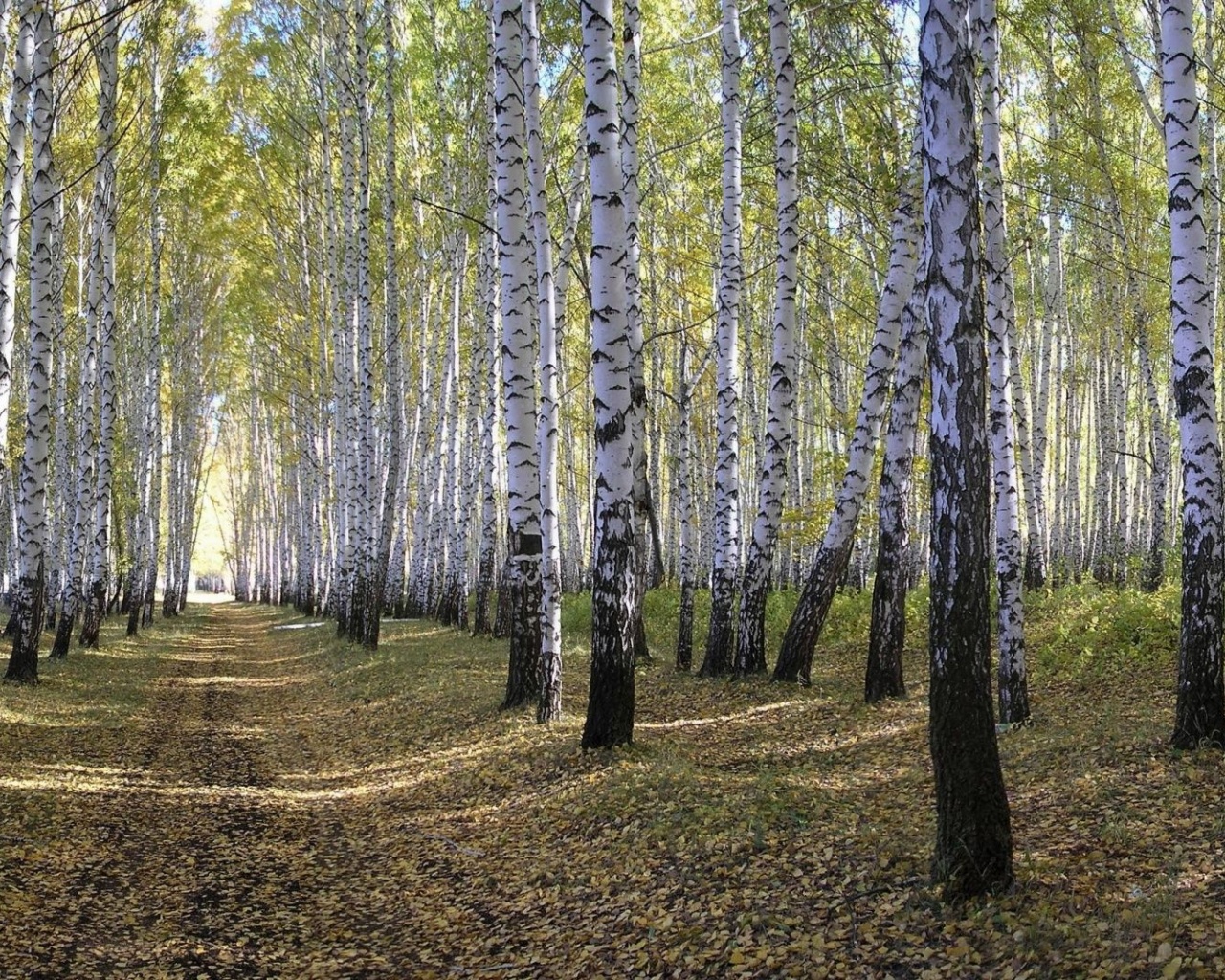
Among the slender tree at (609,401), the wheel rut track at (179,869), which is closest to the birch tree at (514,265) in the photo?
the slender tree at (609,401)

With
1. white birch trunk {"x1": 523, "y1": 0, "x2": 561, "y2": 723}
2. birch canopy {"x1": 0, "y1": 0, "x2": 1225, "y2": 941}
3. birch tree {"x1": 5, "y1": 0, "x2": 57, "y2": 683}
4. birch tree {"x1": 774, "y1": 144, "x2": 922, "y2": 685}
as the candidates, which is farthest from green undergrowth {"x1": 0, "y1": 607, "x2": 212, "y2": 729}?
birch tree {"x1": 774, "y1": 144, "x2": 922, "y2": 685}

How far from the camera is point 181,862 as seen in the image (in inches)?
241

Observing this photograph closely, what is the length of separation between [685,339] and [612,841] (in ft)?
39.5

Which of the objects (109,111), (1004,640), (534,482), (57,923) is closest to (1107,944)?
(1004,640)

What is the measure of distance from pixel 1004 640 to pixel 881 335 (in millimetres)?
3396

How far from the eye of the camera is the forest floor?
4.14m

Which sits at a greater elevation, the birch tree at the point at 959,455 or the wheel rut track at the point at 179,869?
the birch tree at the point at 959,455

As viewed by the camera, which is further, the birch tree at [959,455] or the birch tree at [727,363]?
the birch tree at [727,363]

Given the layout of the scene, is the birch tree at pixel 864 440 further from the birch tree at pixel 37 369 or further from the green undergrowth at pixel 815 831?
the birch tree at pixel 37 369

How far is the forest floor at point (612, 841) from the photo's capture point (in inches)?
163

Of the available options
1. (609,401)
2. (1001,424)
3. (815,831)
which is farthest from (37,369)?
(1001,424)

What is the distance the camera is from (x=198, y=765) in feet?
28.9

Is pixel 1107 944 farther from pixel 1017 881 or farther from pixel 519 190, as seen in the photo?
pixel 519 190

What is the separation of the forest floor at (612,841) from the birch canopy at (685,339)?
12cm
